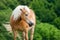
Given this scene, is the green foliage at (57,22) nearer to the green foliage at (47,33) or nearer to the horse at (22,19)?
the green foliage at (47,33)

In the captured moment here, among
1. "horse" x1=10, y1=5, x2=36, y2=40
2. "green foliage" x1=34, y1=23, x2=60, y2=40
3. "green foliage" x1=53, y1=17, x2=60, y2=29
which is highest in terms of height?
"horse" x1=10, y1=5, x2=36, y2=40

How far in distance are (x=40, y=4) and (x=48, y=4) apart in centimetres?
110

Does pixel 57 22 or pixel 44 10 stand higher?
pixel 44 10

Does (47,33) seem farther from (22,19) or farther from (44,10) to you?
(22,19)

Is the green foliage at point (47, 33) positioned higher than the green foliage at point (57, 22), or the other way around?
the green foliage at point (47, 33)

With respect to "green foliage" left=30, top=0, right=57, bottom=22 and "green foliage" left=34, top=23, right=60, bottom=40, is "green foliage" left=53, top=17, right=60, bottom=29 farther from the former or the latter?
"green foliage" left=34, top=23, right=60, bottom=40

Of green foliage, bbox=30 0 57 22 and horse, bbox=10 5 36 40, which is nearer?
horse, bbox=10 5 36 40

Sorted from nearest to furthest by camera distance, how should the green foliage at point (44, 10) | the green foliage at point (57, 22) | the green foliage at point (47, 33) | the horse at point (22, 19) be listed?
the horse at point (22, 19), the green foliage at point (47, 33), the green foliage at point (57, 22), the green foliage at point (44, 10)

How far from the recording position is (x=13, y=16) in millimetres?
9750

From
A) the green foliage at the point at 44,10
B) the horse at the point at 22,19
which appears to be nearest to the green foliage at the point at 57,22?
the green foliage at the point at 44,10

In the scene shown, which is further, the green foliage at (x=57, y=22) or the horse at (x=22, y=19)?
the green foliage at (x=57, y=22)

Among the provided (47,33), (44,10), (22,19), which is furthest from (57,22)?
(22,19)

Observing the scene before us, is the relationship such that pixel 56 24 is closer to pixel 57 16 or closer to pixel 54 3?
pixel 57 16

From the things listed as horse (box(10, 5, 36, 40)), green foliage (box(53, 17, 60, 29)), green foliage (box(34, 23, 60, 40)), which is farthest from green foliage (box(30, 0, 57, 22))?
horse (box(10, 5, 36, 40))
